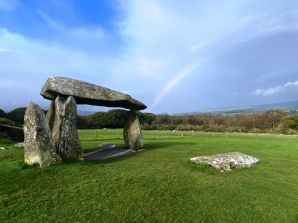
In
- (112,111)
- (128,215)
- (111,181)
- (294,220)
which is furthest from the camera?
(112,111)

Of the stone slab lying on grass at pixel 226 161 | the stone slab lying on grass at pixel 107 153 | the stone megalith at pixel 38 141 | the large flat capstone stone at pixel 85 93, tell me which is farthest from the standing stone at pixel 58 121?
the stone slab lying on grass at pixel 226 161

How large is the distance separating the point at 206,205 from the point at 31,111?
9.02m

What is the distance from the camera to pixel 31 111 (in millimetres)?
16031

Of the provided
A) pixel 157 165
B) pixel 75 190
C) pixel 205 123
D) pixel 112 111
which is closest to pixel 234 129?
pixel 205 123

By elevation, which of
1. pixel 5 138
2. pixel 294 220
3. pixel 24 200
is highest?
pixel 5 138

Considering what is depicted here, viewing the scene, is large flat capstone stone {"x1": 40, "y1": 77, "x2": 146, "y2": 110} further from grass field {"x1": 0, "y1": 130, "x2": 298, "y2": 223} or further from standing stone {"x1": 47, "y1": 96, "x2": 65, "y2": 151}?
grass field {"x1": 0, "y1": 130, "x2": 298, "y2": 223}

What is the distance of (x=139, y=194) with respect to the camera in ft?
44.5

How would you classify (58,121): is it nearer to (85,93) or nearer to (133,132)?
(85,93)

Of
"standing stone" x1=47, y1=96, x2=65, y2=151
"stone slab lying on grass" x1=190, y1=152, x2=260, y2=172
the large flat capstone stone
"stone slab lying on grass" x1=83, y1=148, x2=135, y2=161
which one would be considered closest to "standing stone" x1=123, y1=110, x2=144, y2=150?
"stone slab lying on grass" x1=83, y1=148, x2=135, y2=161

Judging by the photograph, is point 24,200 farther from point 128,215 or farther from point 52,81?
point 52,81

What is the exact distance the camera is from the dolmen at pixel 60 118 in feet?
51.4

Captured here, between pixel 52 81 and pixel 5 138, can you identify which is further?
pixel 5 138

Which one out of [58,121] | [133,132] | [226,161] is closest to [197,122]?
[133,132]

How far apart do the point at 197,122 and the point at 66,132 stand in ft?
202
